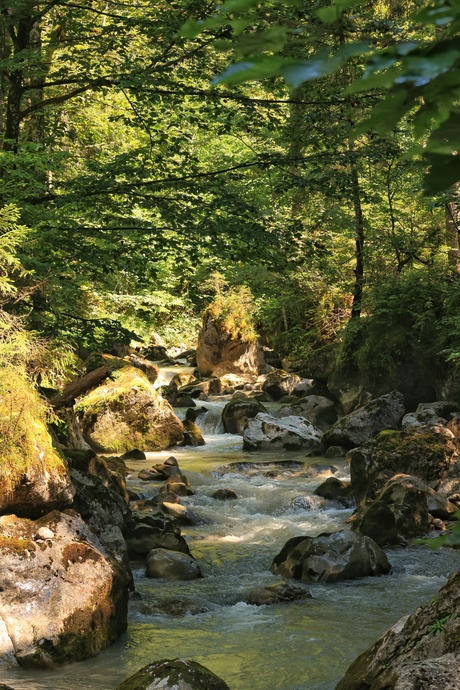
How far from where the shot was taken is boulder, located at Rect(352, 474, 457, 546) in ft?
32.8

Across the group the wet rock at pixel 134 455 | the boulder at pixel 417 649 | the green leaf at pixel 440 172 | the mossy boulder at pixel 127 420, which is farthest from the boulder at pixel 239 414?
the green leaf at pixel 440 172

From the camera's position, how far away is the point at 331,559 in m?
8.85

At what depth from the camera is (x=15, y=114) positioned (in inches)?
390

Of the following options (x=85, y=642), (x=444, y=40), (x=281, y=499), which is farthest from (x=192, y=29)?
(x=281, y=499)

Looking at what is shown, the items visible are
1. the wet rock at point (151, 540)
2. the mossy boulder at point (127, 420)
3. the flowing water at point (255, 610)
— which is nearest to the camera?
the flowing water at point (255, 610)

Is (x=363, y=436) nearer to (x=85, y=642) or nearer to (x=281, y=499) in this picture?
(x=281, y=499)

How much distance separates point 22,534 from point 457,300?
11.4 m

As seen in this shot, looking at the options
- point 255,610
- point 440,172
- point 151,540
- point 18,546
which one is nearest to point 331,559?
point 255,610

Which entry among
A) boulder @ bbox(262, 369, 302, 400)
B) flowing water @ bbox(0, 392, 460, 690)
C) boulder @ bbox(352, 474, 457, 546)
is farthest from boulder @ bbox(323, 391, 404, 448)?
boulder @ bbox(262, 369, 302, 400)

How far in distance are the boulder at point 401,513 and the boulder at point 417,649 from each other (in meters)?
5.68

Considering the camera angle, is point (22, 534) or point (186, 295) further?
point (186, 295)

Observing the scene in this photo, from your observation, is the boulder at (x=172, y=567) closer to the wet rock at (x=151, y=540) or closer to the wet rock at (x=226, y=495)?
the wet rock at (x=151, y=540)

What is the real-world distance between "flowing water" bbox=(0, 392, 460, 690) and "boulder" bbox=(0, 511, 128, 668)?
0.18m

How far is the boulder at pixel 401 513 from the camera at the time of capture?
10.0m
